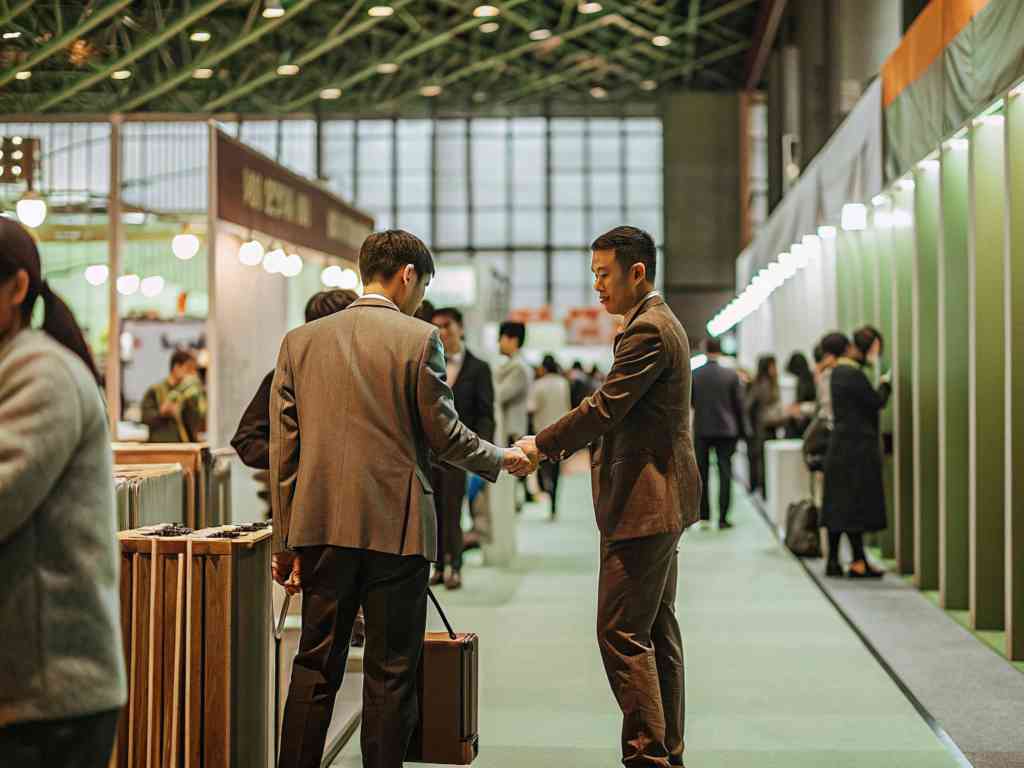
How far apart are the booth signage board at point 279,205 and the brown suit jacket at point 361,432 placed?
5446 millimetres

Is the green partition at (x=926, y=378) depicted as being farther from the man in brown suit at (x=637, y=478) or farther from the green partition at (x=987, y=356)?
the man in brown suit at (x=637, y=478)

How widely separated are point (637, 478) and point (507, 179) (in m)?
28.2

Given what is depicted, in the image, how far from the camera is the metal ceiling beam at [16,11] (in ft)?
23.4

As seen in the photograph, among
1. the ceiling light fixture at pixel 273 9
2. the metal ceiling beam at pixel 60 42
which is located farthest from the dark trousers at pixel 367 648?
the ceiling light fixture at pixel 273 9

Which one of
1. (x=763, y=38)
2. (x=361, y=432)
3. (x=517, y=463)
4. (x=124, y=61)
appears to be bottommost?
(x=517, y=463)

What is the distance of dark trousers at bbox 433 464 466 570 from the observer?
7.53 metres

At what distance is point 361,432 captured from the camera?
3291mm

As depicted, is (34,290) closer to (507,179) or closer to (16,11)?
(16,11)

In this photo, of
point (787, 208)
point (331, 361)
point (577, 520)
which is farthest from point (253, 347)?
point (787, 208)

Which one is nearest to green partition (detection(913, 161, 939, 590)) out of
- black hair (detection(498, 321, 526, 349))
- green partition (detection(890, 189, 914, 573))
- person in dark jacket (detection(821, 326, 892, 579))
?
person in dark jacket (detection(821, 326, 892, 579))

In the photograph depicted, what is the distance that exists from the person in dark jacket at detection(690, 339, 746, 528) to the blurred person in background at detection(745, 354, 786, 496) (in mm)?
1102

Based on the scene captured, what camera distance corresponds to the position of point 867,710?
5.06 meters

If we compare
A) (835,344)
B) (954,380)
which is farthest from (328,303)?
(835,344)

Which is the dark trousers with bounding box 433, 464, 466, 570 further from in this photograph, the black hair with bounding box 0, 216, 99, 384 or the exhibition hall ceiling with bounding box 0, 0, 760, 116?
the black hair with bounding box 0, 216, 99, 384
